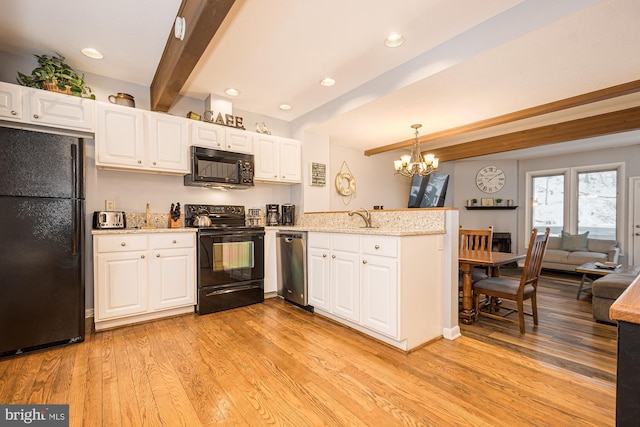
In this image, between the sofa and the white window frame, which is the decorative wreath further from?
the white window frame

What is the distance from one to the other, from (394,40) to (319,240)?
1960 mm

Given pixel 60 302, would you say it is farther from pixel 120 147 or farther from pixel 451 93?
pixel 451 93

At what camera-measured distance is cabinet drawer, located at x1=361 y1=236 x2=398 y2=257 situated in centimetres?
237

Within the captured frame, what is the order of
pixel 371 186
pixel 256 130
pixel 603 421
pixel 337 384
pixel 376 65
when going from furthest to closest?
pixel 371 186, pixel 256 130, pixel 376 65, pixel 337 384, pixel 603 421

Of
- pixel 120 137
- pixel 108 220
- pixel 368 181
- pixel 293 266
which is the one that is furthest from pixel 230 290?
pixel 368 181

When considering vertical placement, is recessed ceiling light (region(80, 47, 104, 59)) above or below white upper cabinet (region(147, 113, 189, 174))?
above

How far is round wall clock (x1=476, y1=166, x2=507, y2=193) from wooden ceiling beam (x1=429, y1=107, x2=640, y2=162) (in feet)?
4.86

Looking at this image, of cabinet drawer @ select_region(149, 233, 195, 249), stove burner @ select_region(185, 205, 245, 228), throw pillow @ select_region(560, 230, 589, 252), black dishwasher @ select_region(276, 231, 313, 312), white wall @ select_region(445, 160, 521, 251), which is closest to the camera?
cabinet drawer @ select_region(149, 233, 195, 249)

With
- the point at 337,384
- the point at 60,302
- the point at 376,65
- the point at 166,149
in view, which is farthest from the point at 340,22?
the point at 60,302

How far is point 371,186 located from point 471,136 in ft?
6.43

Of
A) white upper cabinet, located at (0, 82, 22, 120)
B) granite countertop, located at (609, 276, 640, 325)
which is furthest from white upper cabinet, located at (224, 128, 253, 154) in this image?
granite countertop, located at (609, 276, 640, 325)

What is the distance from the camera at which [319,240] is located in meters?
3.17

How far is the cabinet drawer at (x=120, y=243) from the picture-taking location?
2697 mm

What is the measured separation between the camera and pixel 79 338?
2.47 metres
